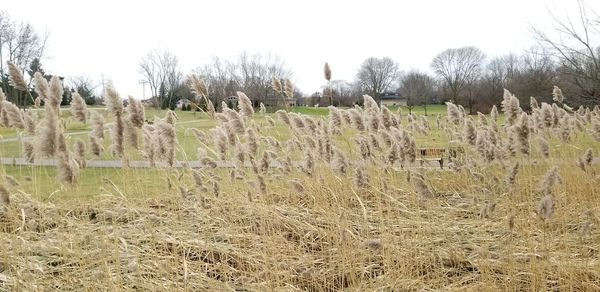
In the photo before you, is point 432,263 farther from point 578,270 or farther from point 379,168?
point 379,168

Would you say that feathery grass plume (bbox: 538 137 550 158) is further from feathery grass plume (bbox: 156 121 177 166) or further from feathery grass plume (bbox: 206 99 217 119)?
feathery grass plume (bbox: 156 121 177 166)

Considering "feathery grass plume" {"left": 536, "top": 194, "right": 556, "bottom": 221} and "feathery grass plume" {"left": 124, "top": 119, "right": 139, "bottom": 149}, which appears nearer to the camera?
"feathery grass plume" {"left": 536, "top": 194, "right": 556, "bottom": 221}

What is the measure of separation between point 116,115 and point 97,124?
0.63 metres

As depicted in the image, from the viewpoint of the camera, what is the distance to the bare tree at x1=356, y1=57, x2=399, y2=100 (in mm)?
59697

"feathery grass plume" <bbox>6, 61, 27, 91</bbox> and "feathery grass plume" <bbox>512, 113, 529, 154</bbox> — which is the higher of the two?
"feathery grass plume" <bbox>6, 61, 27, 91</bbox>

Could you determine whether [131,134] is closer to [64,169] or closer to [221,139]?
[64,169]

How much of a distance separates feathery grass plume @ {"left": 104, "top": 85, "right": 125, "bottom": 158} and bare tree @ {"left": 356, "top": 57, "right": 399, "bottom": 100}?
57527mm

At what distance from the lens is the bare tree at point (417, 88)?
4888 cm

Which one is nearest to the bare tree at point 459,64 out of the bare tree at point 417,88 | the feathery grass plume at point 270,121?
the bare tree at point 417,88

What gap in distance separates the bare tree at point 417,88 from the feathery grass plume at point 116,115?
46.5 m

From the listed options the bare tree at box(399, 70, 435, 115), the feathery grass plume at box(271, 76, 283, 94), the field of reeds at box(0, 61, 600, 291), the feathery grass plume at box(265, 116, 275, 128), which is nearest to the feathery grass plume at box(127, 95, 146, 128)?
the field of reeds at box(0, 61, 600, 291)

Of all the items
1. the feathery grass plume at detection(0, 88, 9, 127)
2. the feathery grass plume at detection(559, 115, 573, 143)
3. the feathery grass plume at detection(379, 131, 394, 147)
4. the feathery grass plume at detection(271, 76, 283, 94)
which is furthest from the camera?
the feathery grass plume at detection(559, 115, 573, 143)

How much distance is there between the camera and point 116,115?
235 centimetres

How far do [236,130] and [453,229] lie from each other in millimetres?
1914
